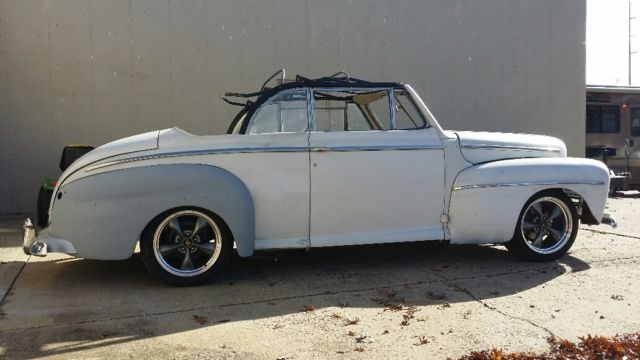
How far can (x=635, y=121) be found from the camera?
460 inches

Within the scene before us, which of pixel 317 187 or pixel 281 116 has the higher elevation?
pixel 281 116

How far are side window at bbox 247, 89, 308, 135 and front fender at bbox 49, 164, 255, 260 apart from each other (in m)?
0.66

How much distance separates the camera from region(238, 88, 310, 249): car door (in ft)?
15.0

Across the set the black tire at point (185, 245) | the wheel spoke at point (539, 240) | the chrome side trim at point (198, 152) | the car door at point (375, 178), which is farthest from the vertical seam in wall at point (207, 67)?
the wheel spoke at point (539, 240)

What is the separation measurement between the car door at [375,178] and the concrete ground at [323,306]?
0.43 meters

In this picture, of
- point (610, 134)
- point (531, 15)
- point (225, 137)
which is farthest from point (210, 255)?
point (610, 134)

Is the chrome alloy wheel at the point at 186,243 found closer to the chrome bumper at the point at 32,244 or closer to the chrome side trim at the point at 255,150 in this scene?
the chrome side trim at the point at 255,150

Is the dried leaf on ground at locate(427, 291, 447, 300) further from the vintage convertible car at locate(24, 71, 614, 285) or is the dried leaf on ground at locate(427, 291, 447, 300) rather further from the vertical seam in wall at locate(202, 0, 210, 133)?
the vertical seam in wall at locate(202, 0, 210, 133)

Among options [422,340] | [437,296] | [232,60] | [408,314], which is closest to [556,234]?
[437,296]

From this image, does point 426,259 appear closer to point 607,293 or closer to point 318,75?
point 607,293

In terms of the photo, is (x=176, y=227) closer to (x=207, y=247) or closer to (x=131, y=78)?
(x=207, y=247)

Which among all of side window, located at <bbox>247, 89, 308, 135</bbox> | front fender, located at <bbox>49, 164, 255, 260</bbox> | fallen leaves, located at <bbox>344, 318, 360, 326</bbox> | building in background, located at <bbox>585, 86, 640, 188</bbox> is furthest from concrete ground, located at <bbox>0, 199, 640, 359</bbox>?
building in background, located at <bbox>585, 86, 640, 188</bbox>

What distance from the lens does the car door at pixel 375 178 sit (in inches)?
185

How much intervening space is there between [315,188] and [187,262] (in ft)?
4.05
